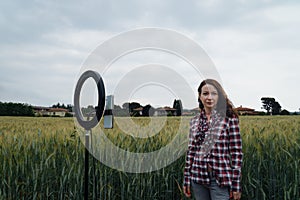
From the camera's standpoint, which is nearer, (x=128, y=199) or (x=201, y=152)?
(x=201, y=152)

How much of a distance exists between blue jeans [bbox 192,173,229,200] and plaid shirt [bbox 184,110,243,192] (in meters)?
0.04

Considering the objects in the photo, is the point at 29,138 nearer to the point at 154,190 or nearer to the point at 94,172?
the point at 94,172

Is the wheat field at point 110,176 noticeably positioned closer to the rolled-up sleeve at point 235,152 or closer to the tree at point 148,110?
the tree at point 148,110

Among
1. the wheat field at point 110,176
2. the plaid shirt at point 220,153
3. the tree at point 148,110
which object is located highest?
the tree at point 148,110

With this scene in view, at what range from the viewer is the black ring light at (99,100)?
7.68ft

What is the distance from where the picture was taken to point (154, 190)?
294 centimetres

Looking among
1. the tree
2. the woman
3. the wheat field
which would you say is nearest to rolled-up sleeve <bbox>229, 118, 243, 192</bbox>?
the woman

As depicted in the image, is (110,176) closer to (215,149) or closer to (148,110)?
(148,110)

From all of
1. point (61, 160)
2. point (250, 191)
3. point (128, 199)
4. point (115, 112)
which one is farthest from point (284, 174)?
point (61, 160)

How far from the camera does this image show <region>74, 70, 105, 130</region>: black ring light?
92.2 inches

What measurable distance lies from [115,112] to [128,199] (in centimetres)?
81

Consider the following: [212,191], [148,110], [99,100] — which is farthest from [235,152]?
[148,110]

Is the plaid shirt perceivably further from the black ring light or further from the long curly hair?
the black ring light

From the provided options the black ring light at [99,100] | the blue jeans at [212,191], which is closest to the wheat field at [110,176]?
the black ring light at [99,100]
